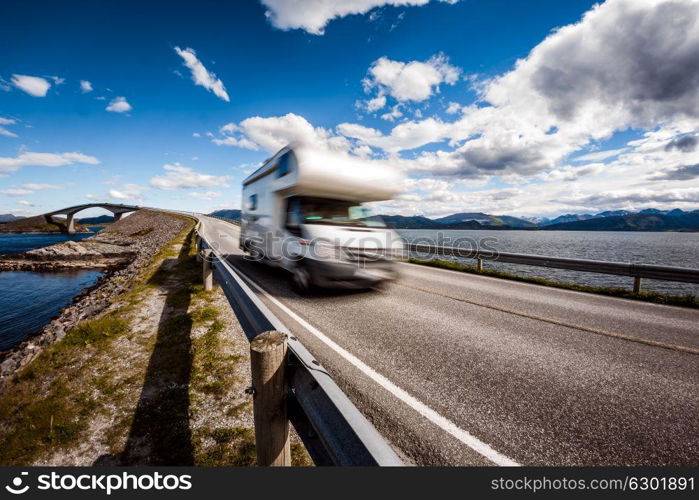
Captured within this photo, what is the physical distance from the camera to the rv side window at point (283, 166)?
23.9 feet

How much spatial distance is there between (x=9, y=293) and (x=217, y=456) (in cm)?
1864

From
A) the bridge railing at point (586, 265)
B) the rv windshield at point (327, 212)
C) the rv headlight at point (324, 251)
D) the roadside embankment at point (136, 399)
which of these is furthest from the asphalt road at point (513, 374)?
the rv windshield at point (327, 212)

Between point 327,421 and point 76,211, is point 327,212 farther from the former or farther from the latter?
point 76,211

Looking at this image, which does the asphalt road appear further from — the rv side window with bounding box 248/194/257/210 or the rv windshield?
the rv side window with bounding box 248/194/257/210

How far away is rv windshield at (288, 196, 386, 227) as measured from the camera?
679 centimetres

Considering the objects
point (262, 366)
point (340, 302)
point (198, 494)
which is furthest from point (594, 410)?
point (340, 302)

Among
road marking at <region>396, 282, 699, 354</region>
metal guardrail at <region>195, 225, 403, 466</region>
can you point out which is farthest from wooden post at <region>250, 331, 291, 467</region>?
road marking at <region>396, 282, 699, 354</region>

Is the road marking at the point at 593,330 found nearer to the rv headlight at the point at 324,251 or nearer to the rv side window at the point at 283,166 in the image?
the rv headlight at the point at 324,251

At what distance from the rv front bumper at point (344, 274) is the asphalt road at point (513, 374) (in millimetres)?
436

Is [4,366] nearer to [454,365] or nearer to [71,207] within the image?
[454,365]

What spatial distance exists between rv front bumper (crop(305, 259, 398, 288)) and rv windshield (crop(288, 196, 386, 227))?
3.75ft

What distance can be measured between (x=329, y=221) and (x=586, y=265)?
880 cm

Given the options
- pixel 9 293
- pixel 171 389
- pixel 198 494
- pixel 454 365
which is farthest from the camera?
pixel 9 293

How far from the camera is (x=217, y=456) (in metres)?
2.31
